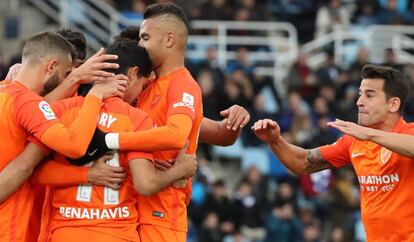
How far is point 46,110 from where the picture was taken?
7.08 meters

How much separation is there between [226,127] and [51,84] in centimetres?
154

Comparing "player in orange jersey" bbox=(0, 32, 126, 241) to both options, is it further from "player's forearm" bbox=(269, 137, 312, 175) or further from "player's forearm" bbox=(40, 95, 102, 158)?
"player's forearm" bbox=(269, 137, 312, 175)

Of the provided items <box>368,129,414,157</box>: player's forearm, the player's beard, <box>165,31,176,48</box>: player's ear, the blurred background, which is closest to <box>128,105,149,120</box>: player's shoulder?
the player's beard

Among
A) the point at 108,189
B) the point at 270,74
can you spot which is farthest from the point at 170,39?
the point at 270,74

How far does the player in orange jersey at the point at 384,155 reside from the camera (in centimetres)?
823

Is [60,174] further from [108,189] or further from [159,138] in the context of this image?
[159,138]

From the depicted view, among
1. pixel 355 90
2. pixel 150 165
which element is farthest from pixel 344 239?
pixel 150 165

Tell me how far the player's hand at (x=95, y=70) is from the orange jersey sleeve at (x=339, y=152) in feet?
7.96

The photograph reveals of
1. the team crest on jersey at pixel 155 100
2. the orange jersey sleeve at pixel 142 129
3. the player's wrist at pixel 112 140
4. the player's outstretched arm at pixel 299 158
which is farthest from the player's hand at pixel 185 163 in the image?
the player's outstretched arm at pixel 299 158

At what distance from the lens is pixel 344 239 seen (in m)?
17.6

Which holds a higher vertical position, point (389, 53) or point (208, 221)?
point (389, 53)

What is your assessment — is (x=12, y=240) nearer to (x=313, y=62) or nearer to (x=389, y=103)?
(x=389, y=103)

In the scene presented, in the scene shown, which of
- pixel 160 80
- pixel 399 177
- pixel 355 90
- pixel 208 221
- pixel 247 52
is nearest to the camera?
pixel 160 80

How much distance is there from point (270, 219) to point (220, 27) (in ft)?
17.1
